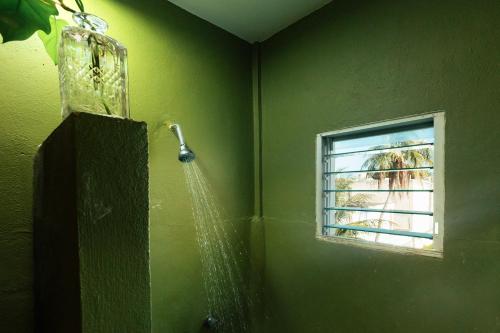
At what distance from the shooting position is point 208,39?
1412 mm

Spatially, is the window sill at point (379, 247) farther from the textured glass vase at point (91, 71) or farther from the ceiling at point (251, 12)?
the ceiling at point (251, 12)

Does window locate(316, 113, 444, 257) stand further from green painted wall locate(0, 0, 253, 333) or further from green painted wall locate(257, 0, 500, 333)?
green painted wall locate(0, 0, 253, 333)

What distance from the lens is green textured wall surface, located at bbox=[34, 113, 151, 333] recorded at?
15.6 inches

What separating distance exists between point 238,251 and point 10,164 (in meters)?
1.15

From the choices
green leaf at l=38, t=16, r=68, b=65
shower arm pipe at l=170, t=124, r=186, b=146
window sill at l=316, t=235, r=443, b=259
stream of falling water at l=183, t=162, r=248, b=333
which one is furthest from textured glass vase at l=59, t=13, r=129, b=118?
window sill at l=316, t=235, r=443, b=259

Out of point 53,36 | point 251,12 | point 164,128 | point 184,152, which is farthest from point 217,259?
point 251,12

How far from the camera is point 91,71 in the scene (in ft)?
1.99

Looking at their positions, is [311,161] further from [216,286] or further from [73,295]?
[73,295]

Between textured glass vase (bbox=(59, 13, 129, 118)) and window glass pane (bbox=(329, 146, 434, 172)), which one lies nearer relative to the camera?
textured glass vase (bbox=(59, 13, 129, 118))

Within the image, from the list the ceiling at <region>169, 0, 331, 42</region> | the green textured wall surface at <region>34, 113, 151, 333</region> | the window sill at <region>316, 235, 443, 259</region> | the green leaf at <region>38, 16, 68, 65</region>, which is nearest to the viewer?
the green textured wall surface at <region>34, 113, 151, 333</region>

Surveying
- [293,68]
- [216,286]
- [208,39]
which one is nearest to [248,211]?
[216,286]

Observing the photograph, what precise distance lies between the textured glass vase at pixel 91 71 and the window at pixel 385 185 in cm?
100

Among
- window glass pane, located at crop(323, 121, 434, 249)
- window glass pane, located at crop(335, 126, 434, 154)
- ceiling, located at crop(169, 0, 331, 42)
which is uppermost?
ceiling, located at crop(169, 0, 331, 42)

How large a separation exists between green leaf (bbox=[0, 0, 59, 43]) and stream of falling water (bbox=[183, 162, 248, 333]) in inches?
30.9
